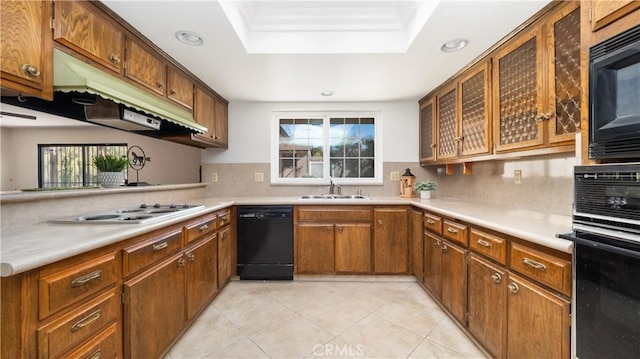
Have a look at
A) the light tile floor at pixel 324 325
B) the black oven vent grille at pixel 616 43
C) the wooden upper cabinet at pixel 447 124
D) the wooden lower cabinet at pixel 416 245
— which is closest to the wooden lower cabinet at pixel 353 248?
the light tile floor at pixel 324 325

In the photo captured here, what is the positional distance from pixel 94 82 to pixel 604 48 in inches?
87.6

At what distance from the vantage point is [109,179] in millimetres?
2029

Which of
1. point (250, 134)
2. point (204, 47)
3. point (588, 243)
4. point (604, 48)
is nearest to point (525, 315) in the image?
point (588, 243)

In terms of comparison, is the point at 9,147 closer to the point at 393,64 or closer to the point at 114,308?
the point at 114,308

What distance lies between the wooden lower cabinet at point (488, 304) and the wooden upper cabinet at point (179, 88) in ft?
8.93

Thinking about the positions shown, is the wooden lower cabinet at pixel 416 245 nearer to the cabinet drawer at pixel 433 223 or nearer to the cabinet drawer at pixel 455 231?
the cabinet drawer at pixel 433 223

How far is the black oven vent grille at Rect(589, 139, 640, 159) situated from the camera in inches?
32.1

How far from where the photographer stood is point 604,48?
2.93ft

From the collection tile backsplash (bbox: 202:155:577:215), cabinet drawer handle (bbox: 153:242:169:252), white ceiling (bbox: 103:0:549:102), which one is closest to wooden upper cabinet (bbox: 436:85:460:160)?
white ceiling (bbox: 103:0:549:102)

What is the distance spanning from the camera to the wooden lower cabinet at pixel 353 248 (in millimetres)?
2658

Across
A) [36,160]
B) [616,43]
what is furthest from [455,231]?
[36,160]

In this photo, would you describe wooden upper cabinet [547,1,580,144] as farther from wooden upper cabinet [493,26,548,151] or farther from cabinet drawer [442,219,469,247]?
cabinet drawer [442,219,469,247]

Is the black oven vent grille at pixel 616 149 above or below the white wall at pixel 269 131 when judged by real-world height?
below

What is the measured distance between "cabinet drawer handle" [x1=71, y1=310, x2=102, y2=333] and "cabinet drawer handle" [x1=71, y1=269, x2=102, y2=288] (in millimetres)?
148
